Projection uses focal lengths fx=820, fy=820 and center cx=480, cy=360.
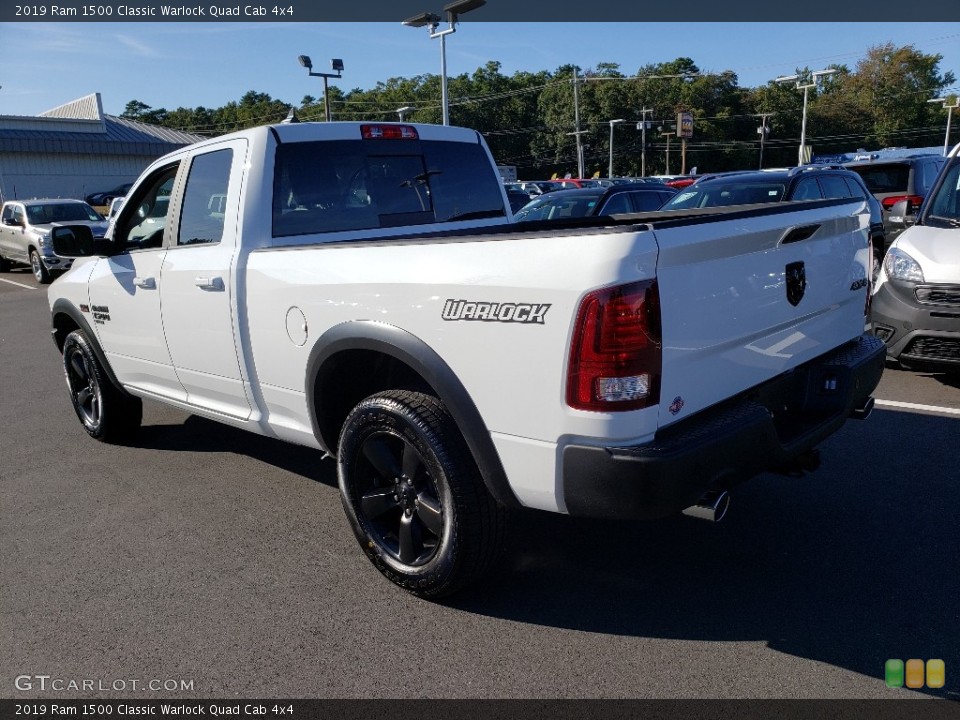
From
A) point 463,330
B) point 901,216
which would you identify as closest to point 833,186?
point 901,216

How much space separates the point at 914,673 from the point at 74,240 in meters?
4.66

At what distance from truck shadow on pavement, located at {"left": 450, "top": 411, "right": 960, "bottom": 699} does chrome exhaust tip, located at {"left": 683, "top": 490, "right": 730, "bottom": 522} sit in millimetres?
524

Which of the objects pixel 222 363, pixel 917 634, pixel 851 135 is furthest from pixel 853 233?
pixel 851 135

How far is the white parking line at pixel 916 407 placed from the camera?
221 inches

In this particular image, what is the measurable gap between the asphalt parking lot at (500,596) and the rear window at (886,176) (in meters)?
9.39

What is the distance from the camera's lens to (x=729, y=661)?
2852 mm

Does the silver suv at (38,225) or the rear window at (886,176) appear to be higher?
the rear window at (886,176)

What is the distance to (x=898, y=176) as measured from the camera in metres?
13.0

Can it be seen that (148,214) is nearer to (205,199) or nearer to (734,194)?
(205,199)

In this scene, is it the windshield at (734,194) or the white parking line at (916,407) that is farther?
the windshield at (734,194)

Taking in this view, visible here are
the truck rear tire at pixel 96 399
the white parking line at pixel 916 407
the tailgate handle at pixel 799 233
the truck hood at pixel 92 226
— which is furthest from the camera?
the truck hood at pixel 92 226

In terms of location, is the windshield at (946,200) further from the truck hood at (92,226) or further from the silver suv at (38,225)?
the silver suv at (38,225)

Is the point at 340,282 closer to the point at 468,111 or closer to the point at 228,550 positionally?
the point at 228,550
